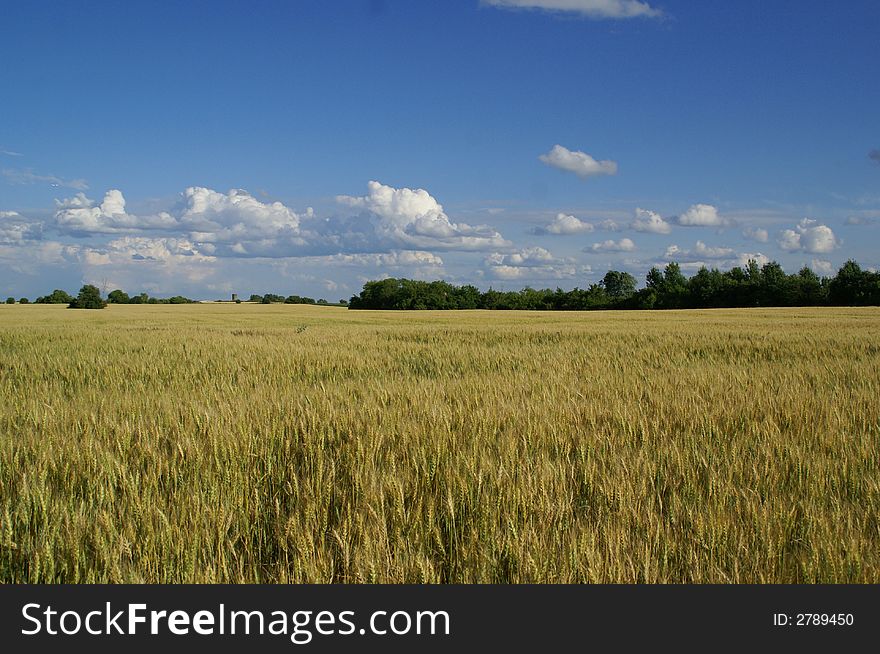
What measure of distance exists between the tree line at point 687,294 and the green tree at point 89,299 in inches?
1382

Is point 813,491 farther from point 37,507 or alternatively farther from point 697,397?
point 37,507

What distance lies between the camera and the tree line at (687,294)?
7050cm

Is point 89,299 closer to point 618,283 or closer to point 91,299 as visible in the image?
point 91,299

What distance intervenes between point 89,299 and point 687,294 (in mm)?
72287

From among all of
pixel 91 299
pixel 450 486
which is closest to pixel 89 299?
pixel 91 299

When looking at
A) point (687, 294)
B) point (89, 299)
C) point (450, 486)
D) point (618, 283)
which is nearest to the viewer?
point (450, 486)

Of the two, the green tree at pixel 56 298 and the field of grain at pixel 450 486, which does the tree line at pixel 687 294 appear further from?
the field of grain at pixel 450 486

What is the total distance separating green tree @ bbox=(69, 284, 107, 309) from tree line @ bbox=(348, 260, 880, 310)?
3509cm

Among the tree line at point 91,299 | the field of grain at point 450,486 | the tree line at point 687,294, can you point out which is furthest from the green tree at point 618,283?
the field of grain at point 450,486

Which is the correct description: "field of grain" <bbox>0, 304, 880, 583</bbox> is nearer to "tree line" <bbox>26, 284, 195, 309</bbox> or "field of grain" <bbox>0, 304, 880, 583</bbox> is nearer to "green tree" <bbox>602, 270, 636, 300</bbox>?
"tree line" <bbox>26, 284, 195, 309</bbox>

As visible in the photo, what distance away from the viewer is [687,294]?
81.7m

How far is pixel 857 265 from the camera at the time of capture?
7612cm

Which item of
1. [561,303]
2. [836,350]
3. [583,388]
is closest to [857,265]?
[561,303]

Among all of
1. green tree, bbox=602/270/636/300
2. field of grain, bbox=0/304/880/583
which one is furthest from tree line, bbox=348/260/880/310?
field of grain, bbox=0/304/880/583
